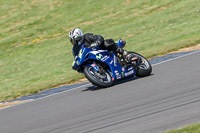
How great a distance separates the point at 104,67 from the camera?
9.10 metres

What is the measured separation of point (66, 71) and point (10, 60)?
5.89 m

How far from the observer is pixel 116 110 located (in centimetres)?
647

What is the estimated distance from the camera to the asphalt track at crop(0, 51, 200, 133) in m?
5.51

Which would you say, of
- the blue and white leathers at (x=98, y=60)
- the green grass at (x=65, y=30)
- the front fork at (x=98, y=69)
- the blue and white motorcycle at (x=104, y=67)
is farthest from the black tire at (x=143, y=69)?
the green grass at (x=65, y=30)

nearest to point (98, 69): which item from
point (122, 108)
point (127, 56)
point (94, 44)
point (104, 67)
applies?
point (104, 67)

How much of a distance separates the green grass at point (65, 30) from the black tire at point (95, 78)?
2501mm

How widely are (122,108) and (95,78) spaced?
86.9 inches

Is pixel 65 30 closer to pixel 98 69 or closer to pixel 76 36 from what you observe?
pixel 76 36

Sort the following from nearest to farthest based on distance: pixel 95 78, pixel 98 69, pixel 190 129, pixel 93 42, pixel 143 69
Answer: pixel 190 129 → pixel 95 78 → pixel 98 69 → pixel 93 42 → pixel 143 69

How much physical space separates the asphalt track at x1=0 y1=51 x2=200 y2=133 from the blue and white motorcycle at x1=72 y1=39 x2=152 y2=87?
194mm

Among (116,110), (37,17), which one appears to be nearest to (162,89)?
(116,110)

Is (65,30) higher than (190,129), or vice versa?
(65,30)

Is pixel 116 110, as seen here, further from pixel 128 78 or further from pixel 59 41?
pixel 59 41

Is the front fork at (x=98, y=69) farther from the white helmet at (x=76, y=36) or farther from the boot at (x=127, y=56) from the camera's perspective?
the white helmet at (x=76, y=36)
